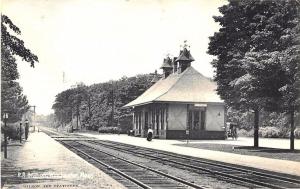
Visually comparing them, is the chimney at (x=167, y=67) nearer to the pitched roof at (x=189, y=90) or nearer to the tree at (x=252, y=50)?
the pitched roof at (x=189, y=90)

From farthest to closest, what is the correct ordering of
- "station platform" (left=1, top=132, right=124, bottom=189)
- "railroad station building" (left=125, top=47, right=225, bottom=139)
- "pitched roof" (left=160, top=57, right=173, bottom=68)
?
"pitched roof" (left=160, top=57, right=173, bottom=68) < "railroad station building" (left=125, top=47, right=225, bottom=139) < "station platform" (left=1, top=132, right=124, bottom=189)

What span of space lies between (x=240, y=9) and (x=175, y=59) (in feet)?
105

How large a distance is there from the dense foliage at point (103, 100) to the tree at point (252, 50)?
4406 cm

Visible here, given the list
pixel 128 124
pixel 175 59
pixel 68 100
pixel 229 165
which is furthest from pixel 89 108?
pixel 229 165

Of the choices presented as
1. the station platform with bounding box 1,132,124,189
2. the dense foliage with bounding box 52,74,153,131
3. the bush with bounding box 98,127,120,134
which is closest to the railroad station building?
the dense foliage with bounding box 52,74,153,131

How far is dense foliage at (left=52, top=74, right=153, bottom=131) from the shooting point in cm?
8219

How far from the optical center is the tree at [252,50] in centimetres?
2603

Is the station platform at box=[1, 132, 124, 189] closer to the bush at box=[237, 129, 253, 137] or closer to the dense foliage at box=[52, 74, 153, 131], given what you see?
the bush at box=[237, 129, 253, 137]

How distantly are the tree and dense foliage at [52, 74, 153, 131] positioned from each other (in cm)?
4406

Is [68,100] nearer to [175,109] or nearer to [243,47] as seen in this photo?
[175,109]

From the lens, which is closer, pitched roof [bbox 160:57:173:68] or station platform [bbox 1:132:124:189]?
station platform [bbox 1:132:124:189]

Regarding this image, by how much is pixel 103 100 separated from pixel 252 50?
7191 cm

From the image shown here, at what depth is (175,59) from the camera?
62.5 metres

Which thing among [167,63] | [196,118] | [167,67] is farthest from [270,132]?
[167,63]
